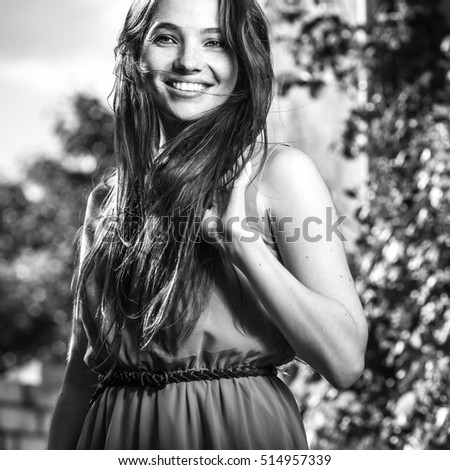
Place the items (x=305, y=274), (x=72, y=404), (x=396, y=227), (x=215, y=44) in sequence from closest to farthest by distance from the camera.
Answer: (x=305, y=274), (x=215, y=44), (x=72, y=404), (x=396, y=227)

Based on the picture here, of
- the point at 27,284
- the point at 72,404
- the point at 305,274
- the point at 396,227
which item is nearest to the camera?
the point at 305,274

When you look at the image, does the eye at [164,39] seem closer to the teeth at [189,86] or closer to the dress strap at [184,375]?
the teeth at [189,86]

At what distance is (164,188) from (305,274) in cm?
24

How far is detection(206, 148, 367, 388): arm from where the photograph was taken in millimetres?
1172

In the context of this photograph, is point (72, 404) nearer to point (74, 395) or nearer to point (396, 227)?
point (74, 395)

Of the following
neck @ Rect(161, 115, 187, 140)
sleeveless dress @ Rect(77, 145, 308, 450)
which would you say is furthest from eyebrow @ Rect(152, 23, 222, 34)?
sleeveless dress @ Rect(77, 145, 308, 450)

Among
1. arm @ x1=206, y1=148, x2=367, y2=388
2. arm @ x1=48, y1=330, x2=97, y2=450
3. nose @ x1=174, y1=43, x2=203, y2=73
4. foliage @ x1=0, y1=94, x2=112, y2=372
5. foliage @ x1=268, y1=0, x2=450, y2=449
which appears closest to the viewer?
arm @ x1=206, y1=148, x2=367, y2=388

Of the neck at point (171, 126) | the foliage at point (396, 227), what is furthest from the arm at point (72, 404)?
the foliage at point (396, 227)

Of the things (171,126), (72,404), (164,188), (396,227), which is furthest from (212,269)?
(396,227)

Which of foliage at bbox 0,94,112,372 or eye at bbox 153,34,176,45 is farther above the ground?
eye at bbox 153,34,176,45

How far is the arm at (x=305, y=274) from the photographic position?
3.84 ft

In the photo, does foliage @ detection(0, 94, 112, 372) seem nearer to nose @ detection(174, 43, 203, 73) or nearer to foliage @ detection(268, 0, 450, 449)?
foliage @ detection(268, 0, 450, 449)

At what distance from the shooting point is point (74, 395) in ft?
4.75

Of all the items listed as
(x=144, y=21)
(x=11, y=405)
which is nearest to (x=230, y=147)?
(x=144, y=21)
